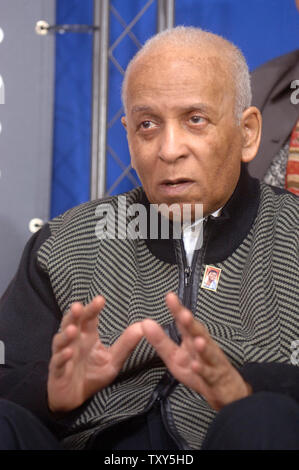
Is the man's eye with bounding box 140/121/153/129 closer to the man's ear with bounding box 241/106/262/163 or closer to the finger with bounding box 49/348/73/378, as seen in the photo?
the man's ear with bounding box 241/106/262/163

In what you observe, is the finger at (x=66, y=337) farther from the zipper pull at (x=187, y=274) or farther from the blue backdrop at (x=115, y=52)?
the blue backdrop at (x=115, y=52)

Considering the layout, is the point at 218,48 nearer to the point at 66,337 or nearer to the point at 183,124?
the point at 183,124

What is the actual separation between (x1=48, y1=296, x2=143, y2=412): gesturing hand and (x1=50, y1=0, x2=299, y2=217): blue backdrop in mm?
1507

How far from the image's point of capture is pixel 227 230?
1291 millimetres

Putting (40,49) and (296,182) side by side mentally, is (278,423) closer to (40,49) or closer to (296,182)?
(296,182)

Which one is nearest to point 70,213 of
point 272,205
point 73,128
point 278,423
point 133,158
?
point 133,158

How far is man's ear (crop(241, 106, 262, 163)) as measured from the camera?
135 cm

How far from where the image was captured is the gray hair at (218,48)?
50.1 inches

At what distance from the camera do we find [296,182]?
177cm

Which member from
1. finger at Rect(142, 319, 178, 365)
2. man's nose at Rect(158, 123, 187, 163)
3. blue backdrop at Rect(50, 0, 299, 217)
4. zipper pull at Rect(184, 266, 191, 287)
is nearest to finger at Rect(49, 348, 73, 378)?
finger at Rect(142, 319, 178, 365)

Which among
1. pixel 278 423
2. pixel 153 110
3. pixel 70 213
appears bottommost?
pixel 278 423

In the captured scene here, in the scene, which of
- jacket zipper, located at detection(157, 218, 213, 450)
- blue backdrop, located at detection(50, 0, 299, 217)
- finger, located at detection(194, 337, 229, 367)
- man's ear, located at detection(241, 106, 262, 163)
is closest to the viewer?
finger, located at detection(194, 337, 229, 367)
